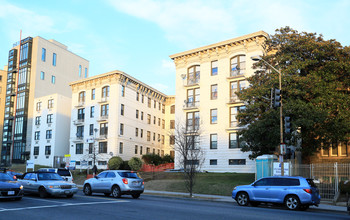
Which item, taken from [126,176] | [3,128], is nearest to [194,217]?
[126,176]

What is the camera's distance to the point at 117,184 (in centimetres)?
1956

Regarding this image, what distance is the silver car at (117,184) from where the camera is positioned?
63.8ft

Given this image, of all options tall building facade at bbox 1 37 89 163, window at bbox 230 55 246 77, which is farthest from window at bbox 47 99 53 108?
window at bbox 230 55 246 77

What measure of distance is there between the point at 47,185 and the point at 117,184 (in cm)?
372

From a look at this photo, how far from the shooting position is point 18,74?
231 ft

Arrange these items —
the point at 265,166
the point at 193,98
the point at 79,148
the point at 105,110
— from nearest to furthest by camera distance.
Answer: the point at 265,166, the point at 193,98, the point at 105,110, the point at 79,148

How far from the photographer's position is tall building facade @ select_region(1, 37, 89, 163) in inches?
2667

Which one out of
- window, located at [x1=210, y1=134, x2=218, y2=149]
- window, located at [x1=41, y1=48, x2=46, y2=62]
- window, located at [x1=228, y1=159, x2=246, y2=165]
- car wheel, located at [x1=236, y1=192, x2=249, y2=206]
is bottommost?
car wheel, located at [x1=236, y1=192, x2=249, y2=206]

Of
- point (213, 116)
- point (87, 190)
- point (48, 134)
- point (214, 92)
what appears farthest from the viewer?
point (48, 134)

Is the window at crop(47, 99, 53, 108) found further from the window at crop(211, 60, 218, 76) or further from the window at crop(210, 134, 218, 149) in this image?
the window at crop(210, 134, 218, 149)

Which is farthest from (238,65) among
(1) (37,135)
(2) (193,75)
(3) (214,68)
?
(1) (37,135)

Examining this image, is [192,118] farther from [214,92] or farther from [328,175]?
[328,175]

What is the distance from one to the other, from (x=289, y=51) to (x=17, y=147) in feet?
187

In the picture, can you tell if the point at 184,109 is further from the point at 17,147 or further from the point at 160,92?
the point at 17,147
